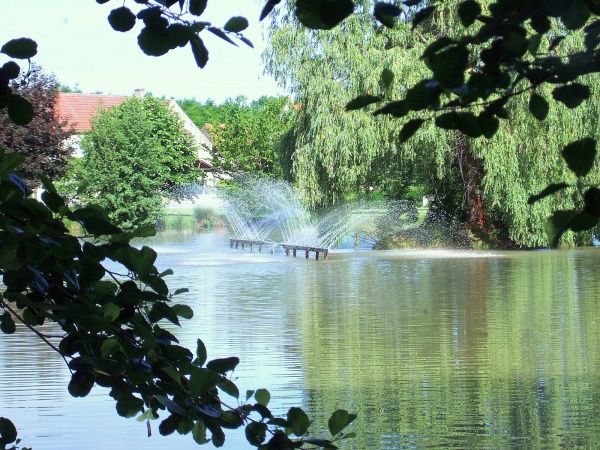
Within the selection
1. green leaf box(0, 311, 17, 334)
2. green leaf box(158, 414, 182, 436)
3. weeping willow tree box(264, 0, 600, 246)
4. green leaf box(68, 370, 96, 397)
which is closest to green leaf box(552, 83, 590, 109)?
green leaf box(158, 414, 182, 436)

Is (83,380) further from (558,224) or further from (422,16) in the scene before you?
(558,224)

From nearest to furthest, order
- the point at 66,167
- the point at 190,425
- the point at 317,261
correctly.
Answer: the point at 190,425, the point at 317,261, the point at 66,167

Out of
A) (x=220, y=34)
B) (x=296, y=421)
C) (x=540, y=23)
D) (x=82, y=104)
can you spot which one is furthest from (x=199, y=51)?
(x=82, y=104)

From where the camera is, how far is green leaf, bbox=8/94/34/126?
2193 mm

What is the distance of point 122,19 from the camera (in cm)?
197

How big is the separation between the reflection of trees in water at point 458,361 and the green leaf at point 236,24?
14.1ft

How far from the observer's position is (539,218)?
974 inches

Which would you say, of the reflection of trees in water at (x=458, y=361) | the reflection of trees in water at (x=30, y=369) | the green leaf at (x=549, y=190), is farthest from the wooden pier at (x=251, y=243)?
the green leaf at (x=549, y=190)

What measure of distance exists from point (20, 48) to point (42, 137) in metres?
27.9

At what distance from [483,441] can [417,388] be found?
67.4 inches

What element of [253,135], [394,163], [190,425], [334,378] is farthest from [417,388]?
[253,135]

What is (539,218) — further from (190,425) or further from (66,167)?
(190,425)

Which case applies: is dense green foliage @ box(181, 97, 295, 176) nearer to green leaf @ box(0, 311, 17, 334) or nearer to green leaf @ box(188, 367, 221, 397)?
green leaf @ box(0, 311, 17, 334)

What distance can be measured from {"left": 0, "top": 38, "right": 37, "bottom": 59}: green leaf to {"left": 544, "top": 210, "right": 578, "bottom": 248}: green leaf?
51.1 inches
